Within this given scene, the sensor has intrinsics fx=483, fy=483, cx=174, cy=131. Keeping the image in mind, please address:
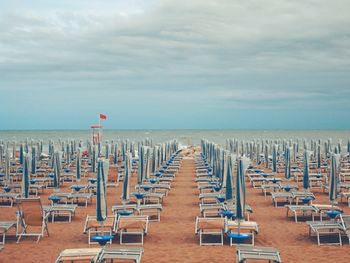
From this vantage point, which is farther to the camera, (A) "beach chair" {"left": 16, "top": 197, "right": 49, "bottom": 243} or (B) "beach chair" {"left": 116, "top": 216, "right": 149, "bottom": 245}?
(A) "beach chair" {"left": 16, "top": 197, "right": 49, "bottom": 243}

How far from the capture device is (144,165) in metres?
14.2

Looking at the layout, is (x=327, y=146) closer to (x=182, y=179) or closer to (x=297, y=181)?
(x=297, y=181)

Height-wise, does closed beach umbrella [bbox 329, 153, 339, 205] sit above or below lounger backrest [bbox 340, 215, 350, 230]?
above

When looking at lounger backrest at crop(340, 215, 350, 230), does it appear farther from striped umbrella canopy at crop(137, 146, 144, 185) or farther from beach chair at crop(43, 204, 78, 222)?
striped umbrella canopy at crop(137, 146, 144, 185)

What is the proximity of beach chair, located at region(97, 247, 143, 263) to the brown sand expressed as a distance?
91cm

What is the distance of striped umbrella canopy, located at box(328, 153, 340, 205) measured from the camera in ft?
32.0

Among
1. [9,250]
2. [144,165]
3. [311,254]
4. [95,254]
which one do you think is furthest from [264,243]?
[144,165]

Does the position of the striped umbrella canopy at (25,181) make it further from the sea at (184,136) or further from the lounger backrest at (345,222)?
the sea at (184,136)

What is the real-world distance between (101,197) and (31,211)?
170cm

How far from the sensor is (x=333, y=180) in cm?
997

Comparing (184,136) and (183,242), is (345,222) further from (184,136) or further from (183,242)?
(184,136)

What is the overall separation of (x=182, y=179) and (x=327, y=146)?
10798mm

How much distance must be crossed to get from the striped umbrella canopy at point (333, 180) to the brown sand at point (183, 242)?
844 millimetres

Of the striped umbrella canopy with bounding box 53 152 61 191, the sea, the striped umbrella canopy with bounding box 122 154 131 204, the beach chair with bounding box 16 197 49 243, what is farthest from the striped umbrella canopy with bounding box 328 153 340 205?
the sea
